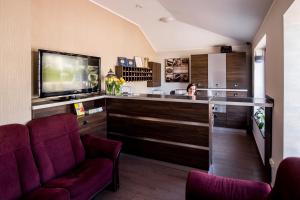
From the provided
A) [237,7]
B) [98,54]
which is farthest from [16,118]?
[237,7]

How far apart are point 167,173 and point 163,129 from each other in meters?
0.66

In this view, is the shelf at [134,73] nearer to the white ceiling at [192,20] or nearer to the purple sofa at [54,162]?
the white ceiling at [192,20]

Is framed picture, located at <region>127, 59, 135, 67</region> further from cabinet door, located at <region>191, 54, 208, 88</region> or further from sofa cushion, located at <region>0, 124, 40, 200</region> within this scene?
sofa cushion, located at <region>0, 124, 40, 200</region>

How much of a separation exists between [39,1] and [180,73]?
4.38 meters

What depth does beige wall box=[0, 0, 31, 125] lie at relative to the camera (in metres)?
1.97

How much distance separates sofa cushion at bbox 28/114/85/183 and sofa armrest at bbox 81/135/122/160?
0.29 feet

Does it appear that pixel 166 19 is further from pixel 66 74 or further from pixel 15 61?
pixel 15 61

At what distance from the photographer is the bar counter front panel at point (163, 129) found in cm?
Answer: 298

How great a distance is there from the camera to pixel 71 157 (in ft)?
8.05

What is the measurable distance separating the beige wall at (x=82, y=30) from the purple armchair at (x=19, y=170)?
1208 mm

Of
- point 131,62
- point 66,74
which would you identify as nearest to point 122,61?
point 131,62

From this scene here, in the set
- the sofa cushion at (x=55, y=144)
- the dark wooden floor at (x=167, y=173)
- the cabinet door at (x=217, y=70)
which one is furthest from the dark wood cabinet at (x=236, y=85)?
the sofa cushion at (x=55, y=144)

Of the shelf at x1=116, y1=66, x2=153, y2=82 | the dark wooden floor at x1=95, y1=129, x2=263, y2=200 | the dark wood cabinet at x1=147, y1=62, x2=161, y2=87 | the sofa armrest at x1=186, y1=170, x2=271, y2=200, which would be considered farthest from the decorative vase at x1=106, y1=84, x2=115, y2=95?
the sofa armrest at x1=186, y1=170, x2=271, y2=200

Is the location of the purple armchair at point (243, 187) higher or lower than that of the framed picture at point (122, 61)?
lower
